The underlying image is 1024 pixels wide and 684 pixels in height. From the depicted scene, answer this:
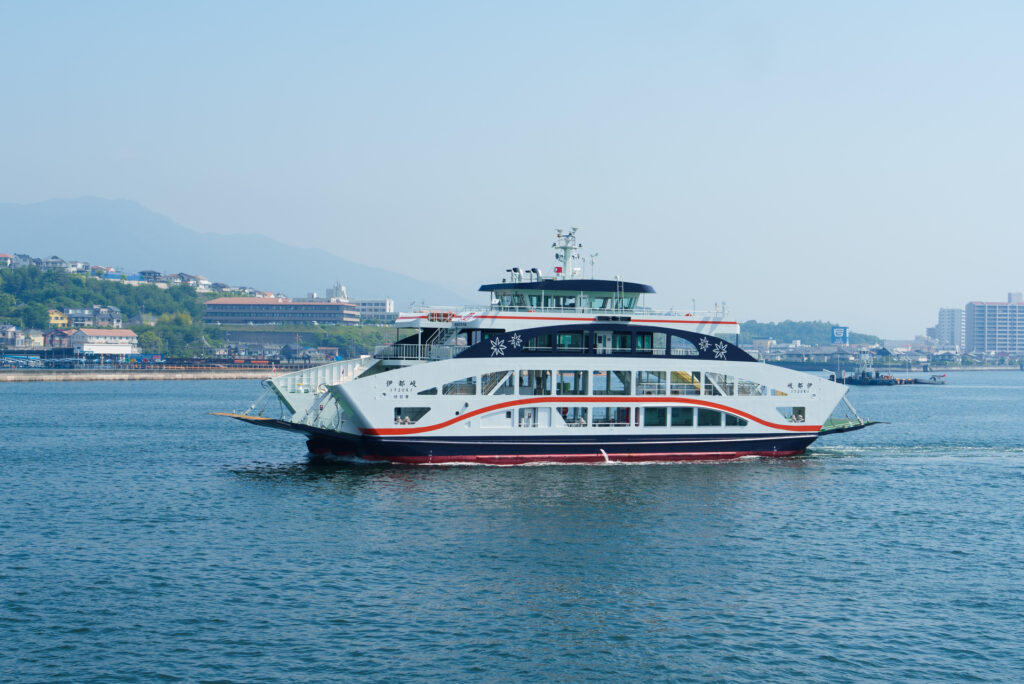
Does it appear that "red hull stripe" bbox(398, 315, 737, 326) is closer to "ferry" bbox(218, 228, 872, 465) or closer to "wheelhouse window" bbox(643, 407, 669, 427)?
"ferry" bbox(218, 228, 872, 465)

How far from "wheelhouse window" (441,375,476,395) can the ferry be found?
5 cm

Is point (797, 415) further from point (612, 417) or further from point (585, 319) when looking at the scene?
point (585, 319)

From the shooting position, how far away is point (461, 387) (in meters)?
38.2

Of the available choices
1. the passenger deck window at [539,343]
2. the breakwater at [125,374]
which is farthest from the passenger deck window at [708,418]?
the breakwater at [125,374]

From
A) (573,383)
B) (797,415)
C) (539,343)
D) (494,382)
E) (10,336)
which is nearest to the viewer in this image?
(494,382)

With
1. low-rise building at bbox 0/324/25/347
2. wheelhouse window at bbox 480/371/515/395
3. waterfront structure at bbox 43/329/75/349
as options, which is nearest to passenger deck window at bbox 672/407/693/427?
wheelhouse window at bbox 480/371/515/395

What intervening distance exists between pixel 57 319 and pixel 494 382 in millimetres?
176426

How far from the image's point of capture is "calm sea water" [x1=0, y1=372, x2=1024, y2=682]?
61.2 ft

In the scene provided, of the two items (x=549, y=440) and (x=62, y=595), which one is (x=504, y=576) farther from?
(x=549, y=440)

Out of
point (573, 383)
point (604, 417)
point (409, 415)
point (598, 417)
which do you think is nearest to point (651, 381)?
point (604, 417)

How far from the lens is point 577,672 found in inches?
718

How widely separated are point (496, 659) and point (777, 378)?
26385 millimetres

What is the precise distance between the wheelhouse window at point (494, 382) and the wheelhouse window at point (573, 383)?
222 centimetres

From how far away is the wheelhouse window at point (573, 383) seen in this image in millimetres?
39938
